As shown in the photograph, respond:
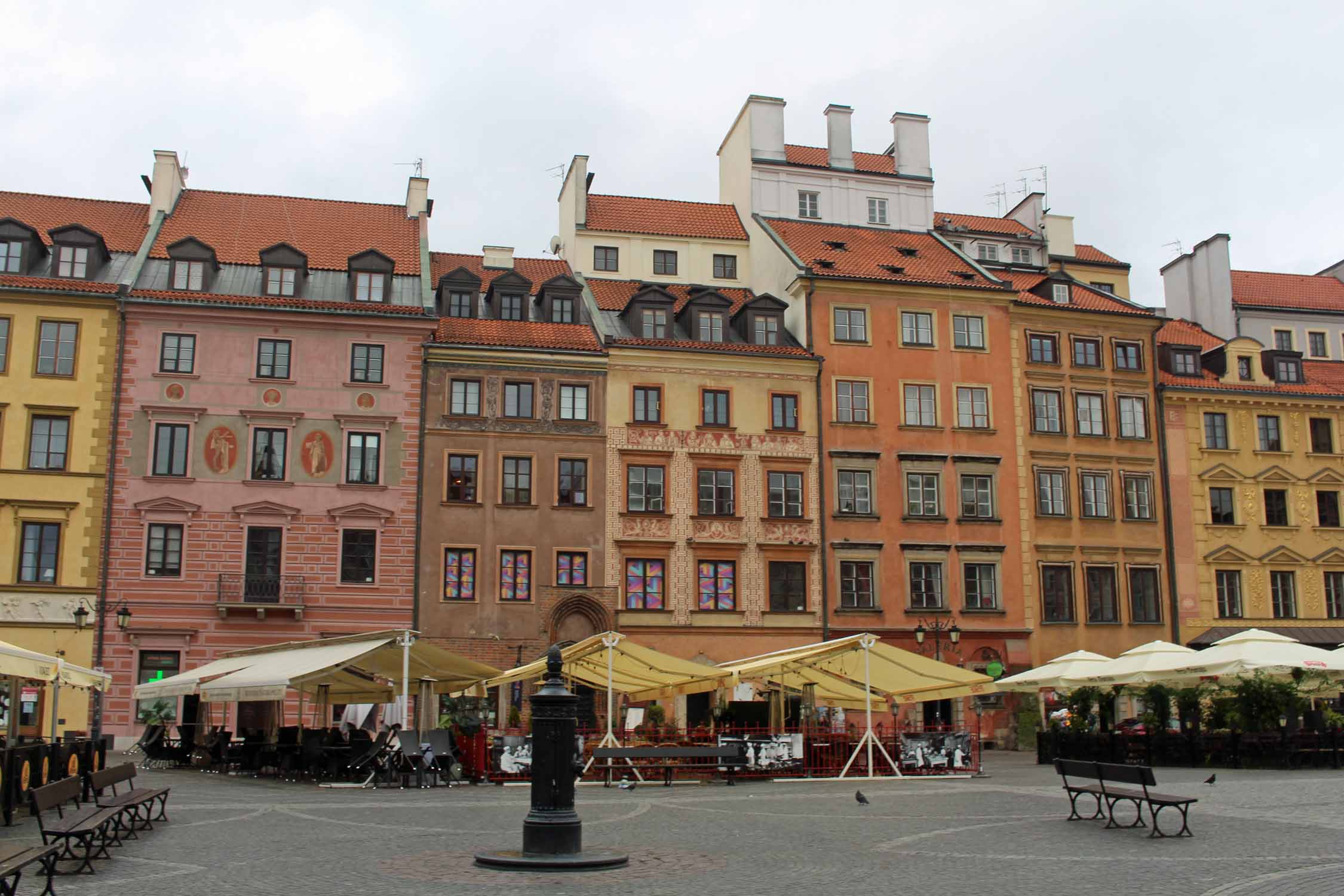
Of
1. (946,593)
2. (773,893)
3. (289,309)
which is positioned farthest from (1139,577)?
(773,893)

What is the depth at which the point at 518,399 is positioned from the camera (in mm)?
39656

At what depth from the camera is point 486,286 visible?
4284 cm

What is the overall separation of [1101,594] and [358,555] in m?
22.6

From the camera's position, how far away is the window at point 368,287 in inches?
1570

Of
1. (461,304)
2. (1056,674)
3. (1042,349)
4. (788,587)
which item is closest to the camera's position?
(1056,674)

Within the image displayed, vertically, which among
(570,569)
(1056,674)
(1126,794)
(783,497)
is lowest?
(1126,794)

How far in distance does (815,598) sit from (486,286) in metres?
13.9

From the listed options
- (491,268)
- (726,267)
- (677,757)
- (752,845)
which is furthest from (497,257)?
(752,845)

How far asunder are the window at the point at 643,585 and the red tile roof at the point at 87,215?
1722 centimetres

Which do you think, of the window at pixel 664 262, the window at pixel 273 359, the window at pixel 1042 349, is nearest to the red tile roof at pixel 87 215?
the window at pixel 273 359

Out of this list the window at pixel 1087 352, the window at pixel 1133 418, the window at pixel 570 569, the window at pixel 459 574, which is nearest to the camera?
the window at pixel 459 574

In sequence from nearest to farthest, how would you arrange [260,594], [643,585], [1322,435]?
[260,594]
[643,585]
[1322,435]

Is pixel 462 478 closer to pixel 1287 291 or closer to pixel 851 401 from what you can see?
pixel 851 401

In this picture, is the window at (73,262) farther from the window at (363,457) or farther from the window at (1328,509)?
the window at (1328,509)
